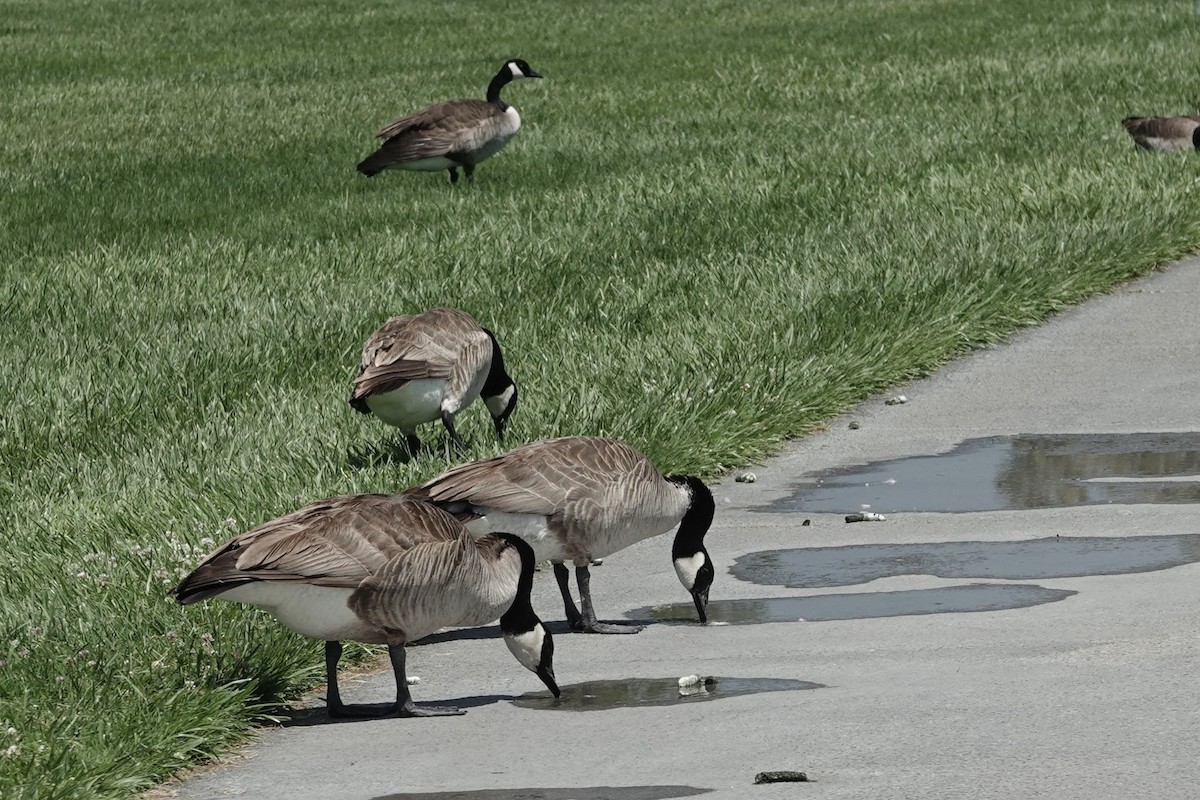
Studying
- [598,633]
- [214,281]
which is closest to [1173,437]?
[598,633]

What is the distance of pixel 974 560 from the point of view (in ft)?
24.3

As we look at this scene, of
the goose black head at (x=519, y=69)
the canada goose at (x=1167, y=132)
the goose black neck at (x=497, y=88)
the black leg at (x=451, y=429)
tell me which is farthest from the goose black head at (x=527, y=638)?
the goose black head at (x=519, y=69)

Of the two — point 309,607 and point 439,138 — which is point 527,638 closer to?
point 309,607

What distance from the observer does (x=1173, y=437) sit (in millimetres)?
9406

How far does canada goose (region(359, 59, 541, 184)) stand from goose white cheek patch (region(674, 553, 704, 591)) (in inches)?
459

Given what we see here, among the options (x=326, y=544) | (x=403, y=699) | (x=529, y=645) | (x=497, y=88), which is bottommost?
(x=403, y=699)

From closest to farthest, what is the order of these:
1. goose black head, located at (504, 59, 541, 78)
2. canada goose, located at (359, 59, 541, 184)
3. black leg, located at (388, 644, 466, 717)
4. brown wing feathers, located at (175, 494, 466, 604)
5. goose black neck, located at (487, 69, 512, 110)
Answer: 1. brown wing feathers, located at (175, 494, 466, 604)
2. black leg, located at (388, 644, 466, 717)
3. canada goose, located at (359, 59, 541, 184)
4. goose black neck, located at (487, 69, 512, 110)
5. goose black head, located at (504, 59, 541, 78)

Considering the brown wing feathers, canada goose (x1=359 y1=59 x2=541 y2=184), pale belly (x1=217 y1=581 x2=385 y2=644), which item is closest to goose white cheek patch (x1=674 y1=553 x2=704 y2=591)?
the brown wing feathers

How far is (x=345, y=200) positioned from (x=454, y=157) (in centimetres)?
130

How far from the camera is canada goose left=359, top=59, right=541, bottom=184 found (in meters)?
18.0

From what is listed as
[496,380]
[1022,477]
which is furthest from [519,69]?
[1022,477]

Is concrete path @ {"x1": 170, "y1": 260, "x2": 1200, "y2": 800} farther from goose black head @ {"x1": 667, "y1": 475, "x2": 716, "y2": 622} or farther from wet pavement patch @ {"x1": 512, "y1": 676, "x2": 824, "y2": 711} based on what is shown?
goose black head @ {"x1": 667, "y1": 475, "x2": 716, "y2": 622}

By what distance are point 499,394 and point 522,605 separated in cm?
336

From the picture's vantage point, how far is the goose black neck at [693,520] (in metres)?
6.83
